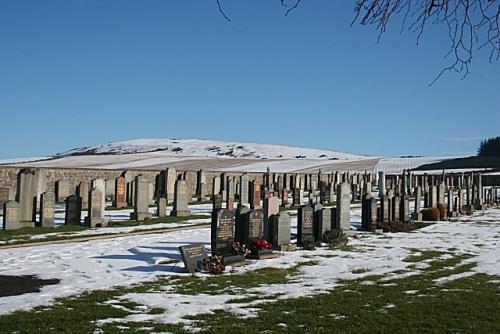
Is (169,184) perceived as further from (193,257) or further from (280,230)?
(193,257)

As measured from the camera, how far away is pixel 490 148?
97875 mm

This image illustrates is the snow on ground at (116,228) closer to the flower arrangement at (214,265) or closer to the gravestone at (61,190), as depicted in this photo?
the gravestone at (61,190)

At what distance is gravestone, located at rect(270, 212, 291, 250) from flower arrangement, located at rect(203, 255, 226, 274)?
356 cm

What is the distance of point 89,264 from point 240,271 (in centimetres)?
315

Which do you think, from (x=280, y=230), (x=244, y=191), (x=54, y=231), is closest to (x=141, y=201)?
(x=54, y=231)

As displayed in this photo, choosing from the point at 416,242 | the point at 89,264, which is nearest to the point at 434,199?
the point at 416,242

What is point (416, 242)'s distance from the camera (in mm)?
17844

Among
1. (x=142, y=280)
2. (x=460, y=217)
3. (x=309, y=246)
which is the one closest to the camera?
(x=142, y=280)

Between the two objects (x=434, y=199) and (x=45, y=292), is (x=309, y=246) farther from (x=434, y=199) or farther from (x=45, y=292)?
(x=434, y=199)

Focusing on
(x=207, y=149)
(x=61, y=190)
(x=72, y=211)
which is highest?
(x=207, y=149)

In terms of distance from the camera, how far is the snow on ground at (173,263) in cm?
902

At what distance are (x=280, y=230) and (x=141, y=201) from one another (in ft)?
30.1

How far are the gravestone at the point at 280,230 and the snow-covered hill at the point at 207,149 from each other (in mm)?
91078

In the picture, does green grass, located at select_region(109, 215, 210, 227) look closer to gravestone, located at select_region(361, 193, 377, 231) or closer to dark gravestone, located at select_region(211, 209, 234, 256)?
gravestone, located at select_region(361, 193, 377, 231)
